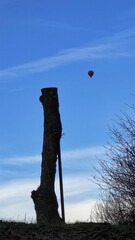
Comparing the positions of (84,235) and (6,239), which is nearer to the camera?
(6,239)

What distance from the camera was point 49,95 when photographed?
13953mm

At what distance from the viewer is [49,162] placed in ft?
44.6

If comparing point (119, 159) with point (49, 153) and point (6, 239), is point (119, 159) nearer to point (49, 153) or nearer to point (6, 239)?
point (49, 153)

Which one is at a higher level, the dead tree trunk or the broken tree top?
the broken tree top

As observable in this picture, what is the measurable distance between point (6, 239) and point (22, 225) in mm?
2056

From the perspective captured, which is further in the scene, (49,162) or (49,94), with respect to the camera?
(49,94)

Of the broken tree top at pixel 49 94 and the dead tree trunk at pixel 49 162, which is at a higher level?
the broken tree top at pixel 49 94

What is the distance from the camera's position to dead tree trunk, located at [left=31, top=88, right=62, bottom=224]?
520 inches

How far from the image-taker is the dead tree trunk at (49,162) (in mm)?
13195

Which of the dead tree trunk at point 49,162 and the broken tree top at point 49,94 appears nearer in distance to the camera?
the dead tree trunk at point 49,162

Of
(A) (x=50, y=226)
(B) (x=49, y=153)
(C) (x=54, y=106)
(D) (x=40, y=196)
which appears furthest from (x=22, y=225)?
(C) (x=54, y=106)

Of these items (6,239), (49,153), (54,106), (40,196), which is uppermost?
(54,106)

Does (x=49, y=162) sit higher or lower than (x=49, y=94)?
lower

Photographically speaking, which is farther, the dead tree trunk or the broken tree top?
the broken tree top
